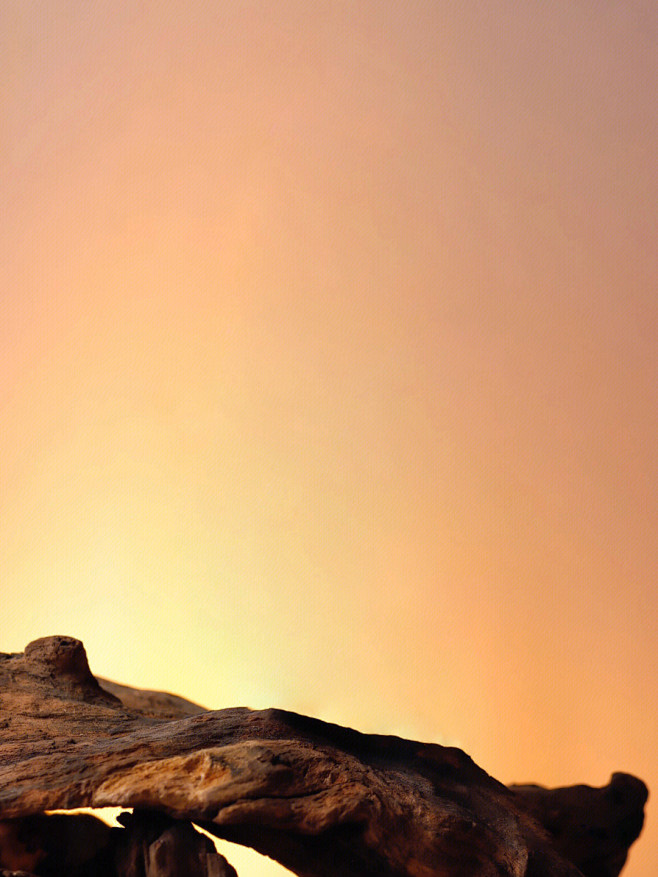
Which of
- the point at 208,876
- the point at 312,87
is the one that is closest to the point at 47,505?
the point at 312,87

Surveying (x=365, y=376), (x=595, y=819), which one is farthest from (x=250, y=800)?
(x=365, y=376)

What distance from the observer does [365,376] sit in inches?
70.7

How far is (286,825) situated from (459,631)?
1014 millimetres

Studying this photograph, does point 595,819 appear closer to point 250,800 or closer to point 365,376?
point 250,800

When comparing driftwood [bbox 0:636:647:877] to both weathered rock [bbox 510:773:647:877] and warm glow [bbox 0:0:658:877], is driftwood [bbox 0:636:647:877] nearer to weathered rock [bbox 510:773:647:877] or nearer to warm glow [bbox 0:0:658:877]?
weathered rock [bbox 510:773:647:877]

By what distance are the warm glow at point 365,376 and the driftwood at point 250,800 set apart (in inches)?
31.2

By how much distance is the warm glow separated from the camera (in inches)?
65.2

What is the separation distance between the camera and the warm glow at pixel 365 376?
166 cm

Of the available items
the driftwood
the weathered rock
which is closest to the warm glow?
the weathered rock

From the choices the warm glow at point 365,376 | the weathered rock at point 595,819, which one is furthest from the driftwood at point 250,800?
the warm glow at point 365,376

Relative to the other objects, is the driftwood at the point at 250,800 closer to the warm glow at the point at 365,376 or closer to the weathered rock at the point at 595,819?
the weathered rock at the point at 595,819

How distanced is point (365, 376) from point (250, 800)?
1.17 meters

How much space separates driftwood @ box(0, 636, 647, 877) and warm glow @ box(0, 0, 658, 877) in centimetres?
79

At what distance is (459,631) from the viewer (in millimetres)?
1703
